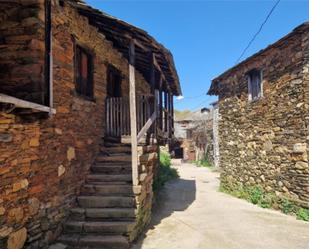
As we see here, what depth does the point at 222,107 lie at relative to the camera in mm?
13141

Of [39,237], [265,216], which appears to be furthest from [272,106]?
[39,237]

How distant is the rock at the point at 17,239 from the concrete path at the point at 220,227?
204 centimetres

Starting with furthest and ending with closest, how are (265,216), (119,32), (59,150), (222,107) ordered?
1. (222,107)
2. (265,216)
3. (119,32)
4. (59,150)

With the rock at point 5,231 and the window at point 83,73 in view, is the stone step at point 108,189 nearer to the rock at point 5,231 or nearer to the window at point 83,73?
the window at point 83,73

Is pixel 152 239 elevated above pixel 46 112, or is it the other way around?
pixel 46 112

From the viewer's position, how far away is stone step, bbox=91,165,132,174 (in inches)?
276

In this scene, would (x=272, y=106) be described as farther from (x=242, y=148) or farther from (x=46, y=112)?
(x=46, y=112)

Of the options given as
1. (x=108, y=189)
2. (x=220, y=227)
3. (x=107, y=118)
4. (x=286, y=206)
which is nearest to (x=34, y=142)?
(x=108, y=189)

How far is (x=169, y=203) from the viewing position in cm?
980

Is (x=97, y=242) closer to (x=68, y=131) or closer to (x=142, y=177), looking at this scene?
(x=142, y=177)

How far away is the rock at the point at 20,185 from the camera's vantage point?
4.40 m

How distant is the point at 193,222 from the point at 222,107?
6787mm

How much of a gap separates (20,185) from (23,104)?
1.27 m

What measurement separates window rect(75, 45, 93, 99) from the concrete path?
3539 mm
